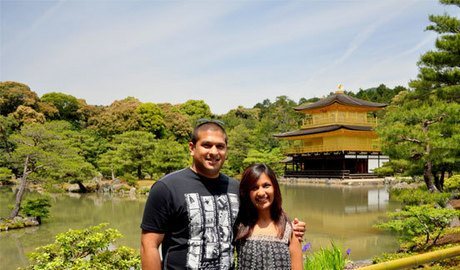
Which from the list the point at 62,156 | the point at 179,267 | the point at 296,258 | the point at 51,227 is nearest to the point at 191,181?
the point at 179,267

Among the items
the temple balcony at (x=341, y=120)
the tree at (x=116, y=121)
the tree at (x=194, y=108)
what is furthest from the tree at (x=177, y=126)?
the temple balcony at (x=341, y=120)

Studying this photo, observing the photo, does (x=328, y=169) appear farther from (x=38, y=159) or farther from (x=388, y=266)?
(x=388, y=266)

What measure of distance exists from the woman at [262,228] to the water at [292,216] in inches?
196

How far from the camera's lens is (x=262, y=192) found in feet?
5.89

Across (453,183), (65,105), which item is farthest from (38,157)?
(65,105)

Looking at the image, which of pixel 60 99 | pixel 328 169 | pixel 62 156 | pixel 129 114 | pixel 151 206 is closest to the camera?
pixel 151 206

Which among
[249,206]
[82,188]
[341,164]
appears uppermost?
[249,206]

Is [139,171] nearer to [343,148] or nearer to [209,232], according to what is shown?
[343,148]

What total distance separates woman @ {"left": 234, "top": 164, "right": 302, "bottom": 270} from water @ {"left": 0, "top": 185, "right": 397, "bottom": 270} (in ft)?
16.3

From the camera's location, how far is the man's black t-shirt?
161cm

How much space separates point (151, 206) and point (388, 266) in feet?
3.88

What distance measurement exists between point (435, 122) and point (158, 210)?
783 cm

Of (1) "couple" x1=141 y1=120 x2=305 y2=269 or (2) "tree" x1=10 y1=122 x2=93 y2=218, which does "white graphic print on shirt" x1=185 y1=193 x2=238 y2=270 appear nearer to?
(1) "couple" x1=141 y1=120 x2=305 y2=269

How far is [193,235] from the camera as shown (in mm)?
1640
